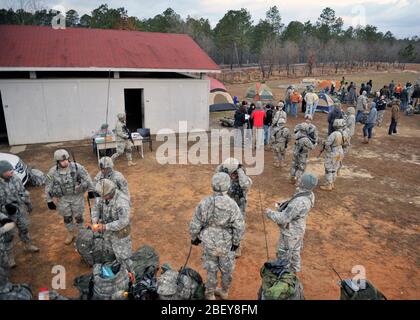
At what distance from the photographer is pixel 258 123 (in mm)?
11320

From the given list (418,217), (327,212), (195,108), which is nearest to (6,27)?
(195,108)

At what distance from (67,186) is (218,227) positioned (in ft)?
9.89

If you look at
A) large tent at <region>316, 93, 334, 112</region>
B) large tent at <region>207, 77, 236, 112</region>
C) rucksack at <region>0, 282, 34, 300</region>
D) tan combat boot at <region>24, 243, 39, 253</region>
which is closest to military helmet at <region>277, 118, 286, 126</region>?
tan combat boot at <region>24, 243, 39, 253</region>

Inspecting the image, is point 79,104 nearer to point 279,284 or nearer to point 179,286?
point 179,286

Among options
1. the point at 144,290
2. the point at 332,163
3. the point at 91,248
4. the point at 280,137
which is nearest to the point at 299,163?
the point at 332,163

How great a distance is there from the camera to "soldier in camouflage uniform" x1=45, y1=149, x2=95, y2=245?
17.3ft

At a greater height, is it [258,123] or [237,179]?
[258,123]

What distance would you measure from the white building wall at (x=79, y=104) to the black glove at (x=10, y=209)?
773 cm

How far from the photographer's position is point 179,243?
19.3ft

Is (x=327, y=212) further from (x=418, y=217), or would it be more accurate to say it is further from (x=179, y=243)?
(x=179, y=243)

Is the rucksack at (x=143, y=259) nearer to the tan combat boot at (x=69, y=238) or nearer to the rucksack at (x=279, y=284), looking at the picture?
the tan combat boot at (x=69, y=238)

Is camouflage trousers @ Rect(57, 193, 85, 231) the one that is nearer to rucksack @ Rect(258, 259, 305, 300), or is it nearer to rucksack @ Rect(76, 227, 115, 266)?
rucksack @ Rect(76, 227, 115, 266)

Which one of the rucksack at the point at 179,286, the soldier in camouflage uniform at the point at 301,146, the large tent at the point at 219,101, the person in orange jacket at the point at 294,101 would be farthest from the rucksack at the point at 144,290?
the person in orange jacket at the point at 294,101

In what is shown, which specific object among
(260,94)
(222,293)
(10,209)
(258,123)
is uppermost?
(260,94)
